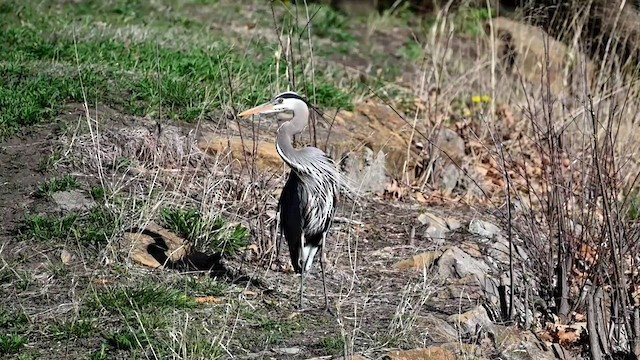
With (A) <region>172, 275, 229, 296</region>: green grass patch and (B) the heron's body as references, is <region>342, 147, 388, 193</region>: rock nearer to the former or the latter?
(B) the heron's body

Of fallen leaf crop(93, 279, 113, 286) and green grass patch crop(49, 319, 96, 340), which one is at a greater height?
green grass patch crop(49, 319, 96, 340)

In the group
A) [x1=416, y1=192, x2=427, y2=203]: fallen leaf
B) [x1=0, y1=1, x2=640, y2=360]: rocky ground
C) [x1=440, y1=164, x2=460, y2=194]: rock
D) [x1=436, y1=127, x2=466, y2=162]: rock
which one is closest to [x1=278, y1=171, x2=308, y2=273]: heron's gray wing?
[x1=0, y1=1, x2=640, y2=360]: rocky ground

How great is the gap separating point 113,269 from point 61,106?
6.35 feet

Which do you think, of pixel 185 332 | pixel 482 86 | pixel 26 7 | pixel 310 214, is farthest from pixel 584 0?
pixel 185 332

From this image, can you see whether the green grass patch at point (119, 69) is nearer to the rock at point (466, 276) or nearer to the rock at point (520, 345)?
the rock at point (466, 276)

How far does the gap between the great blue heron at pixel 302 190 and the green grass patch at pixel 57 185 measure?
1.31 metres

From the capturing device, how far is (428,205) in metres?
8.20

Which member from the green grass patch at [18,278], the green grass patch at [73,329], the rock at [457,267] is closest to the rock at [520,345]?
the rock at [457,267]

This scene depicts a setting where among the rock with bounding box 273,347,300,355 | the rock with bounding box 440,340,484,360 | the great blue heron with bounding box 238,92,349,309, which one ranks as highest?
the great blue heron with bounding box 238,92,349,309

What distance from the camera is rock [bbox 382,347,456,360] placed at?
5.35 m

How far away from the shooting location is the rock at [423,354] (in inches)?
211

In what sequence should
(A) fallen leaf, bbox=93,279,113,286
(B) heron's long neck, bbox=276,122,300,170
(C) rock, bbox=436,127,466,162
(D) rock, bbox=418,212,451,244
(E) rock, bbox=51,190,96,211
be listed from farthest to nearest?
(C) rock, bbox=436,127,466,162 → (D) rock, bbox=418,212,451,244 → (E) rock, bbox=51,190,96,211 → (B) heron's long neck, bbox=276,122,300,170 → (A) fallen leaf, bbox=93,279,113,286

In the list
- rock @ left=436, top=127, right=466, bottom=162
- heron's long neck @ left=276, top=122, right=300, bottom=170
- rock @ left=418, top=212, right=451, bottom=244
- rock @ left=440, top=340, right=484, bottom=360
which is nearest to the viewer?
rock @ left=440, top=340, right=484, bottom=360

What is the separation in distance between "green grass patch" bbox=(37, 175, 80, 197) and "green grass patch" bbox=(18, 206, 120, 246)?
0.27 meters
